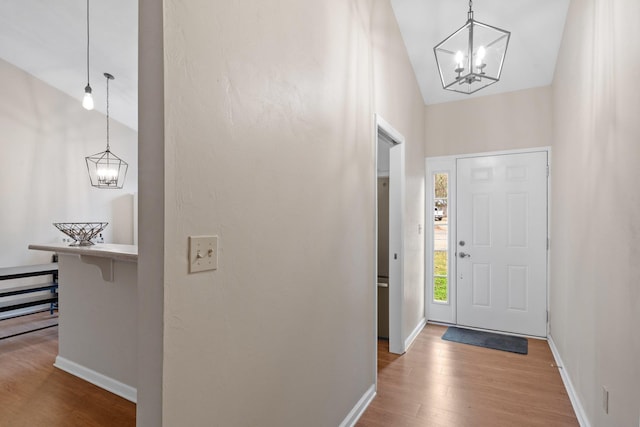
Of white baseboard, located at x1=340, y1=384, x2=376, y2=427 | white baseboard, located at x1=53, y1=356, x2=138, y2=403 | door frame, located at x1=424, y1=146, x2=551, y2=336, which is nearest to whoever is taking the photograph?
white baseboard, located at x1=340, y1=384, x2=376, y2=427

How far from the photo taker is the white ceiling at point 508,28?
3045 mm

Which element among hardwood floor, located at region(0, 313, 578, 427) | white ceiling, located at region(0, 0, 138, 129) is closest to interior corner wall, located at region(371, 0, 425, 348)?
hardwood floor, located at region(0, 313, 578, 427)

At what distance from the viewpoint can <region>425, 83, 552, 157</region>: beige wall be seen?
379 centimetres

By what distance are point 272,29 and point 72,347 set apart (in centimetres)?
304

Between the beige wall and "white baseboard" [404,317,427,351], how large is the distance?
2.10 metres

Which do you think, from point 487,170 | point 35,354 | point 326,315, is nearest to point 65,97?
point 35,354

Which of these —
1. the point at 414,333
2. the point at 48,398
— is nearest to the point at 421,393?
the point at 414,333

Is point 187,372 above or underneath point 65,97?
underneath

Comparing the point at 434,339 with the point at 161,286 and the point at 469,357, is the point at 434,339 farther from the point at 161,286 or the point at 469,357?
the point at 161,286

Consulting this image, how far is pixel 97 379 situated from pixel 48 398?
0.31 m

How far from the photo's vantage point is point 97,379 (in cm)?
269

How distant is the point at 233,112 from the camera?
124 centimetres

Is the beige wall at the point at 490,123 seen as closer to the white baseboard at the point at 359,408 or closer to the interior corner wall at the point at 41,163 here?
the white baseboard at the point at 359,408

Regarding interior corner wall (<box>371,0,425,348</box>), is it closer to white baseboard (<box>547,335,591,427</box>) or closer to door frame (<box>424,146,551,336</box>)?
door frame (<box>424,146,551,336</box>)
